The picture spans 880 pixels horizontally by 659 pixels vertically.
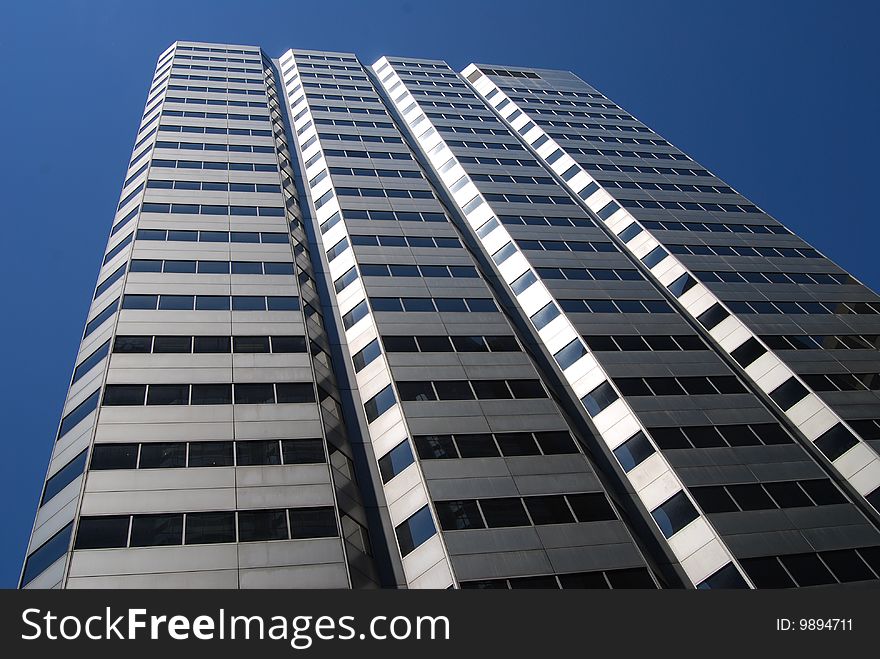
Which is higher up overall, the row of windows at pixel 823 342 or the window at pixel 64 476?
the row of windows at pixel 823 342

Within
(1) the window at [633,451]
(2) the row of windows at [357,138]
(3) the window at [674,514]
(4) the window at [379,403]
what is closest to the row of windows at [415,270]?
(4) the window at [379,403]

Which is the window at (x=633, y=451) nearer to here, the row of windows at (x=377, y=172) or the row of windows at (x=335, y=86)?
the row of windows at (x=377, y=172)

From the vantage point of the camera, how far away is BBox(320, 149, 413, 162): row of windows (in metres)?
61.3

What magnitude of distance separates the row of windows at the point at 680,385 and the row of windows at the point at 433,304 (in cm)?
974

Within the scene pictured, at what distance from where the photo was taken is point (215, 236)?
1811 inches

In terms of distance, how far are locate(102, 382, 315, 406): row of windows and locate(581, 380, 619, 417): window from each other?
53.0 ft

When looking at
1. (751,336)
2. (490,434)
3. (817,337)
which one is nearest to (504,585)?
(490,434)

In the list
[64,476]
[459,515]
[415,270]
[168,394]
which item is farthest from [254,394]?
[415,270]

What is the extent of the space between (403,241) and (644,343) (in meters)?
18.3

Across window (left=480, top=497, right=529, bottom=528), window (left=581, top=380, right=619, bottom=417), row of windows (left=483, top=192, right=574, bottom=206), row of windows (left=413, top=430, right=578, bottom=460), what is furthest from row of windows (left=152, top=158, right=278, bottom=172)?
window (left=480, top=497, right=529, bottom=528)

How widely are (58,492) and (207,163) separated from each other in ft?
109

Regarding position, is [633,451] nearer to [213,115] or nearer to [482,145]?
[482,145]

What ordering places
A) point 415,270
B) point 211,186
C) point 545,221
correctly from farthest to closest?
point 545,221 → point 211,186 → point 415,270

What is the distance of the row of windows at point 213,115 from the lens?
210 ft
